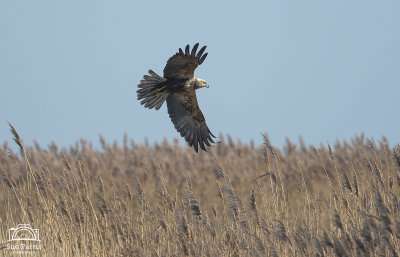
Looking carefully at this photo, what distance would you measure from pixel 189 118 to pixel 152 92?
0.65 meters

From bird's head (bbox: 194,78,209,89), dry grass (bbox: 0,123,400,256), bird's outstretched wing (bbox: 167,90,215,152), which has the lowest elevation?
dry grass (bbox: 0,123,400,256)

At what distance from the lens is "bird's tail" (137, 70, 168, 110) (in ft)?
27.6

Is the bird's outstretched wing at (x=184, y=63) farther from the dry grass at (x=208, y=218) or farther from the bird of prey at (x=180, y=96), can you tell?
the dry grass at (x=208, y=218)

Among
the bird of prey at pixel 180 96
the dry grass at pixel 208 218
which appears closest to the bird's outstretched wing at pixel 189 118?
the bird of prey at pixel 180 96

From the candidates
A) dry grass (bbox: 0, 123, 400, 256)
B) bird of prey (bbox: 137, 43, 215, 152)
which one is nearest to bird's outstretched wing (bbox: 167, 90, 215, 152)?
bird of prey (bbox: 137, 43, 215, 152)

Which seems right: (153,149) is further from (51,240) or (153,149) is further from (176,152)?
(51,240)

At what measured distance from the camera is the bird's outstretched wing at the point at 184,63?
7.48 metres

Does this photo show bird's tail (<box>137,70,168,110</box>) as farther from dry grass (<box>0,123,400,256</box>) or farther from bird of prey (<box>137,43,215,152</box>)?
dry grass (<box>0,123,400,256</box>)

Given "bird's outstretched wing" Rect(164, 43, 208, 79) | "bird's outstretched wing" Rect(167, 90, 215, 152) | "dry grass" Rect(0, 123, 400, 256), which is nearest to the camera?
"dry grass" Rect(0, 123, 400, 256)

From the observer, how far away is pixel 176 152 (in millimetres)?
16500

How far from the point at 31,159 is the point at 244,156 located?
5.49 m

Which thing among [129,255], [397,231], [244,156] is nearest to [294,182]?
[244,156]

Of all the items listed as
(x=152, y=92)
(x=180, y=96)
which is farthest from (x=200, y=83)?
(x=152, y=92)

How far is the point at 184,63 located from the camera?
7676mm
